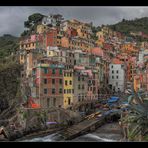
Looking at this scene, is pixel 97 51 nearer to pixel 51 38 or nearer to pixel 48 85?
pixel 51 38

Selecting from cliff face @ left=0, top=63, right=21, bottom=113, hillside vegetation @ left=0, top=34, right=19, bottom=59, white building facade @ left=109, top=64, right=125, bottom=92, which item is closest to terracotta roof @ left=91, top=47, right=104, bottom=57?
white building facade @ left=109, top=64, right=125, bottom=92

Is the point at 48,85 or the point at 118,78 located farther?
the point at 118,78

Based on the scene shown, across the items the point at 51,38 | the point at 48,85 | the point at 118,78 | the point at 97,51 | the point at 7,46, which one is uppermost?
the point at 51,38

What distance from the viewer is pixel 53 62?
26.2 meters

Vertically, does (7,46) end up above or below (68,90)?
above

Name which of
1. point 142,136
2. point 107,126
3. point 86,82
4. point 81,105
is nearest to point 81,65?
point 86,82

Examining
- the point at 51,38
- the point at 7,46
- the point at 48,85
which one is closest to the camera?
the point at 48,85

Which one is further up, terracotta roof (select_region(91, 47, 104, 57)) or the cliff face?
terracotta roof (select_region(91, 47, 104, 57))

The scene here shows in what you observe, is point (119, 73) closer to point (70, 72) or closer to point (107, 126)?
point (70, 72)

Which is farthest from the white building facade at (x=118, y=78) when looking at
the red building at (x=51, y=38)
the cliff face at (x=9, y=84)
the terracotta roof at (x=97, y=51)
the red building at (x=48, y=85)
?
the cliff face at (x=9, y=84)

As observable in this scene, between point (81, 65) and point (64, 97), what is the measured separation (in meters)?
5.85

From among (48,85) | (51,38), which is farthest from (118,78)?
(48,85)

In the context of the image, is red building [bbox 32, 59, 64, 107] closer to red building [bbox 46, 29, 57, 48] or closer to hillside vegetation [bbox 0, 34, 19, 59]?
red building [bbox 46, 29, 57, 48]

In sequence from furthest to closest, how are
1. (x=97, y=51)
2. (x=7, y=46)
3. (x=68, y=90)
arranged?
1. (x=97, y=51)
2. (x=7, y=46)
3. (x=68, y=90)
